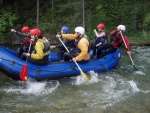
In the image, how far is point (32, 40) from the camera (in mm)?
7973

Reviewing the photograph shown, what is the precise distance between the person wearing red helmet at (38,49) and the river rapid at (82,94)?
0.67m

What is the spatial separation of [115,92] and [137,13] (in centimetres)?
1098

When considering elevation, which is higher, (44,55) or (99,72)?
(44,55)

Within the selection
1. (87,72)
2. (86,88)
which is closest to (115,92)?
(86,88)

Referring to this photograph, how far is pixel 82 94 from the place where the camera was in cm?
755

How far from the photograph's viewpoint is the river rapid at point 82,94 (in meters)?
6.65

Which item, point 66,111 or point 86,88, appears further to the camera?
point 86,88

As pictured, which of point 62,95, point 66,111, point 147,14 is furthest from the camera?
point 147,14

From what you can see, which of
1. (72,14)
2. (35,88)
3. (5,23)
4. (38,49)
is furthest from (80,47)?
(72,14)

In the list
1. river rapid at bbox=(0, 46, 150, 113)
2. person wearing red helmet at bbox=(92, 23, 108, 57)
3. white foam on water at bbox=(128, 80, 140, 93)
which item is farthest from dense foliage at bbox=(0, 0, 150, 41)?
white foam on water at bbox=(128, 80, 140, 93)

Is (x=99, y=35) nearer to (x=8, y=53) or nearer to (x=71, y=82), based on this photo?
(x=71, y=82)

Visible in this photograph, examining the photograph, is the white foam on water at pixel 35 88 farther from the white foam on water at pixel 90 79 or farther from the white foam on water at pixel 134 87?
the white foam on water at pixel 134 87

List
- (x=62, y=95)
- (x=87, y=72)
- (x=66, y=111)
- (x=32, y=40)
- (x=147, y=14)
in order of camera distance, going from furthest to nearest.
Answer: (x=147, y=14) → (x=87, y=72) → (x=32, y=40) → (x=62, y=95) → (x=66, y=111)

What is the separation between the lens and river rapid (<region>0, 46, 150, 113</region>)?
6.65 m
